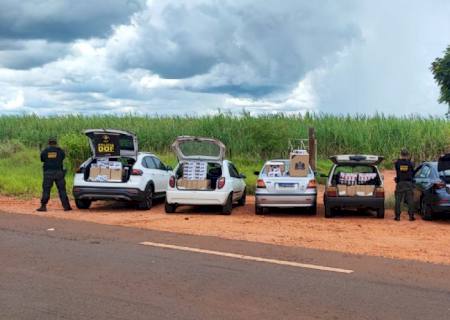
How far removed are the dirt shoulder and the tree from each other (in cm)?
2694

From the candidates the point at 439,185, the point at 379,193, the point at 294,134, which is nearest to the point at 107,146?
the point at 379,193

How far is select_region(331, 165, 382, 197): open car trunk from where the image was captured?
47.6ft

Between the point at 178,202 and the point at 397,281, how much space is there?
8.22 m

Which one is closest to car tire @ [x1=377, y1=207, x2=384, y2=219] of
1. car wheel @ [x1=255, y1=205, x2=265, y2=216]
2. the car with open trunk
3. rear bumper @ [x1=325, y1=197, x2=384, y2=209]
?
the car with open trunk

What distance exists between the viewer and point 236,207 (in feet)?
56.5

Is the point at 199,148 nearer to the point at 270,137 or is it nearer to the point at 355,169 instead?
the point at 355,169

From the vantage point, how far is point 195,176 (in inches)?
603

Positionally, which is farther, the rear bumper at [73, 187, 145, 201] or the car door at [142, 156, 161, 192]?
the car door at [142, 156, 161, 192]

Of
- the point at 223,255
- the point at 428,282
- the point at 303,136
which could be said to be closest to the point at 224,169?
the point at 223,255

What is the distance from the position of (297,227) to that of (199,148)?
4.14 m

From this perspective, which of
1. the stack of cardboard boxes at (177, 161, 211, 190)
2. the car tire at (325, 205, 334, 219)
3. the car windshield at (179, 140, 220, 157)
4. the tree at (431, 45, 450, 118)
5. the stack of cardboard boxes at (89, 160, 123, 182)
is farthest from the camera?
the tree at (431, 45, 450, 118)

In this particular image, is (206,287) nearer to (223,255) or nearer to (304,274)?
(304,274)

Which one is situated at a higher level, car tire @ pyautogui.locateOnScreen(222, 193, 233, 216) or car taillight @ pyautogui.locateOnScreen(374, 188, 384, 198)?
car taillight @ pyautogui.locateOnScreen(374, 188, 384, 198)

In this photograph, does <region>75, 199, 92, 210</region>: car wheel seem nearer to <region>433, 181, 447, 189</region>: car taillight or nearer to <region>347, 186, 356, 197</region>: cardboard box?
<region>347, 186, 356, 197</region>: cardboard box
